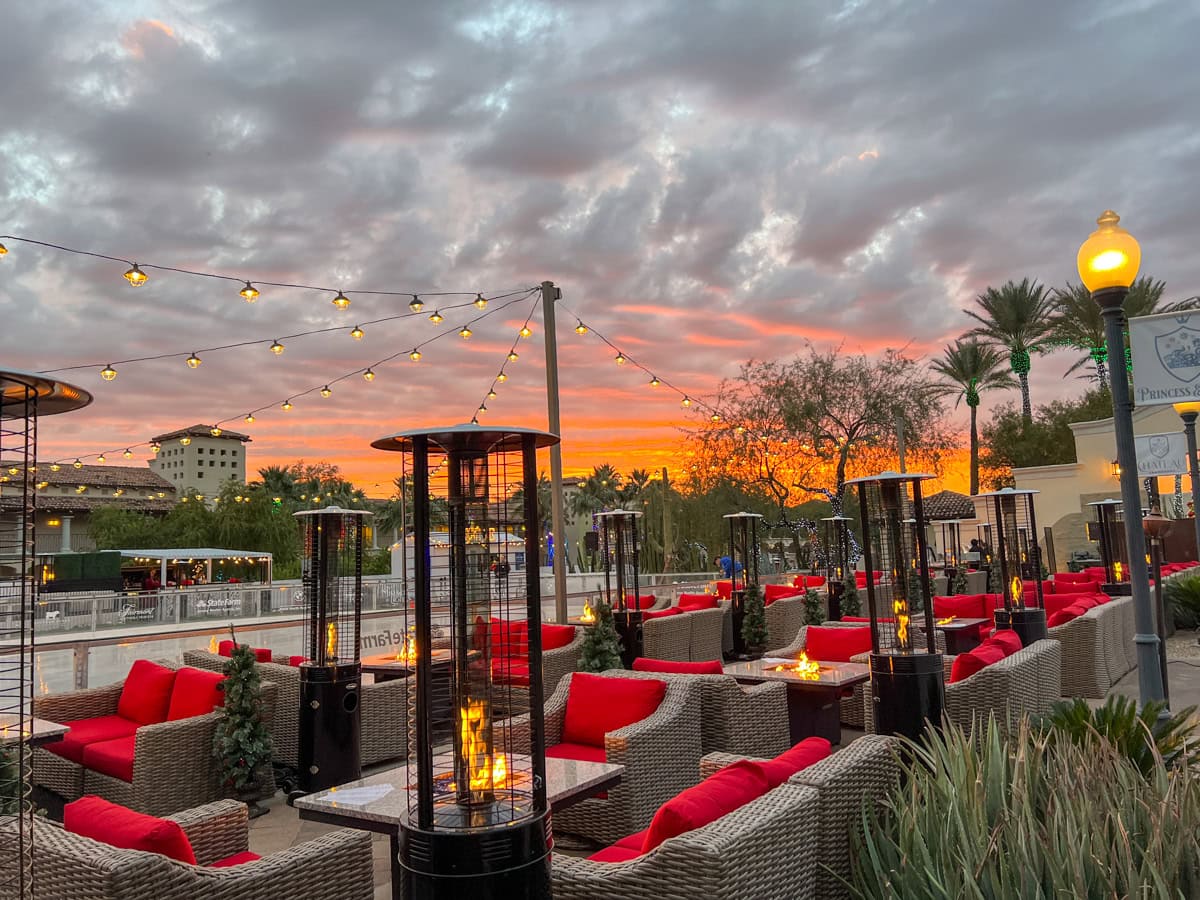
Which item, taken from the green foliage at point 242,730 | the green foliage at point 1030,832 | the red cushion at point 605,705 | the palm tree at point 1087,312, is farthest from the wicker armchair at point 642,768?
the palm tree at point 1087,312

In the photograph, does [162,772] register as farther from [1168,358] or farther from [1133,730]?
[1168,358]

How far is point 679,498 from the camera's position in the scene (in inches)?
1293

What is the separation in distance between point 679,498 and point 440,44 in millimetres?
24491

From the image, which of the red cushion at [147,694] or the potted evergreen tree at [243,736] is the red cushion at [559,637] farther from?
the red cushion at [147,694]

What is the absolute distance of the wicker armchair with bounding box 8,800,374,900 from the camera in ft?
7.68

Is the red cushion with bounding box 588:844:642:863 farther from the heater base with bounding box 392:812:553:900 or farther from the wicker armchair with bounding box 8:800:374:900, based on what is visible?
the wicker armchair with bounding box 8:800:374:900

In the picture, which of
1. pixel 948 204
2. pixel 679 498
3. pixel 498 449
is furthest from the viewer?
pixel 679 498

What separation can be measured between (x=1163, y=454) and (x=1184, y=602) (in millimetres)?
5405

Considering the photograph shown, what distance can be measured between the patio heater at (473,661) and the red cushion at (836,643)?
16.9 ft

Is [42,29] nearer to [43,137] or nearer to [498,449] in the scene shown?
[43,137]

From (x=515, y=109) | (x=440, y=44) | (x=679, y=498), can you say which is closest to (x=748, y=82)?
(x=515, y=109)

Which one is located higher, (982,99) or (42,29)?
(982,99)

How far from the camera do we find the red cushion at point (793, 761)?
10.4 feet

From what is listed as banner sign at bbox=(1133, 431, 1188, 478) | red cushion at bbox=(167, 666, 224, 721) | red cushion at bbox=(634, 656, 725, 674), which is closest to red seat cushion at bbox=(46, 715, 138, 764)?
red cushion at bbox=(167, 666, 224, 721)
